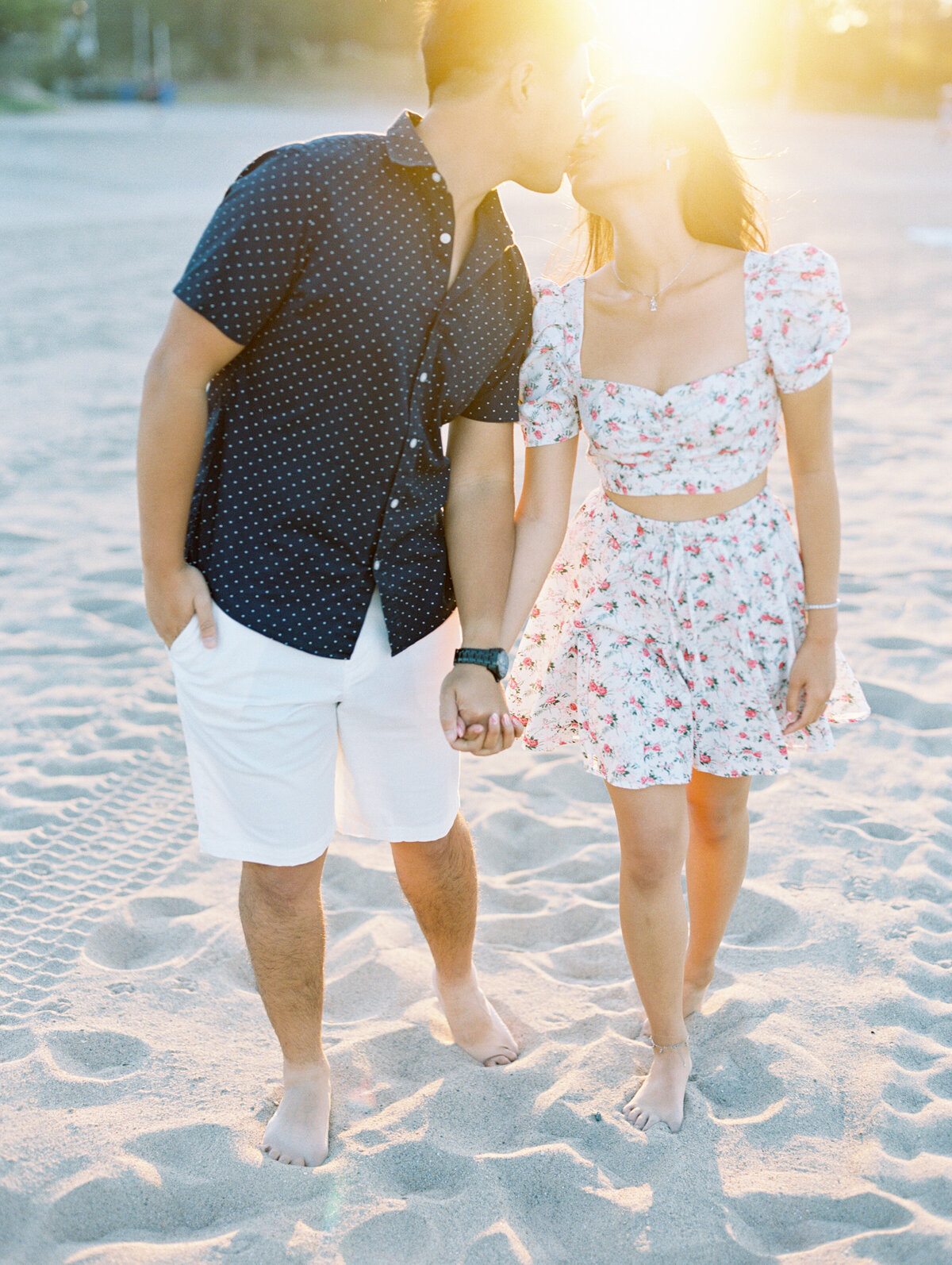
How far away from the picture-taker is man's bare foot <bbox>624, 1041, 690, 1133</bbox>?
7.89 feet

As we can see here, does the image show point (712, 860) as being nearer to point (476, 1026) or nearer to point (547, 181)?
point (476, 1026)

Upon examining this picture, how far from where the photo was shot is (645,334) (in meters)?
2.34

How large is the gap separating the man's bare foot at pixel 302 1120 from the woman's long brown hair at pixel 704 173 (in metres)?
1.84

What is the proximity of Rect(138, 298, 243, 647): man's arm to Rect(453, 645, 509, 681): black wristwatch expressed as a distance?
0.48 meters

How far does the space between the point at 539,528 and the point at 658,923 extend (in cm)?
82

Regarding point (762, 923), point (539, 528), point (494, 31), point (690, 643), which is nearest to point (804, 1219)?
point (762, 923)


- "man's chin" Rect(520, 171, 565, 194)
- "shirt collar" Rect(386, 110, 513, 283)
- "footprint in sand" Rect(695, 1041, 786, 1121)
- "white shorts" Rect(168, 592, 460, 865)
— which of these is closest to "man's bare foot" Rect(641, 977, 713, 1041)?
"footprint in sand" Rect(695, 1041, 786, 1121)

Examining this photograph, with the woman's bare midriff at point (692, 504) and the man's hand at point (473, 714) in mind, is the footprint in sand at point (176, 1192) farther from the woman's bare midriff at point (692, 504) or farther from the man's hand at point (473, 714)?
the woman's bare midriff at point (692, 504)

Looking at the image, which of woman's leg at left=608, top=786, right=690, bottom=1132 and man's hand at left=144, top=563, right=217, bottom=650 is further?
woman's leg at left=608, top=786, right=690, bottom=1132

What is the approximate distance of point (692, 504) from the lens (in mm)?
2379

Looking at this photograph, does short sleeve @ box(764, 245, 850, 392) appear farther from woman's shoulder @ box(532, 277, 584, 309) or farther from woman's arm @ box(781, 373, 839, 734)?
woman's shoulder @ box(532, 277, 584, 309)

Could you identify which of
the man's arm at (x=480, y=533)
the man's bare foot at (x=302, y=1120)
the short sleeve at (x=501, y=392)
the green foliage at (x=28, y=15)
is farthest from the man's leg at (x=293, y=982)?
the green foliage at (x=28, y=15)

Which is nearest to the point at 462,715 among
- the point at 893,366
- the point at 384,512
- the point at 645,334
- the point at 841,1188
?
the point at 384,512

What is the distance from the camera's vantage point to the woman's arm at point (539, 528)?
2414 millimetres
